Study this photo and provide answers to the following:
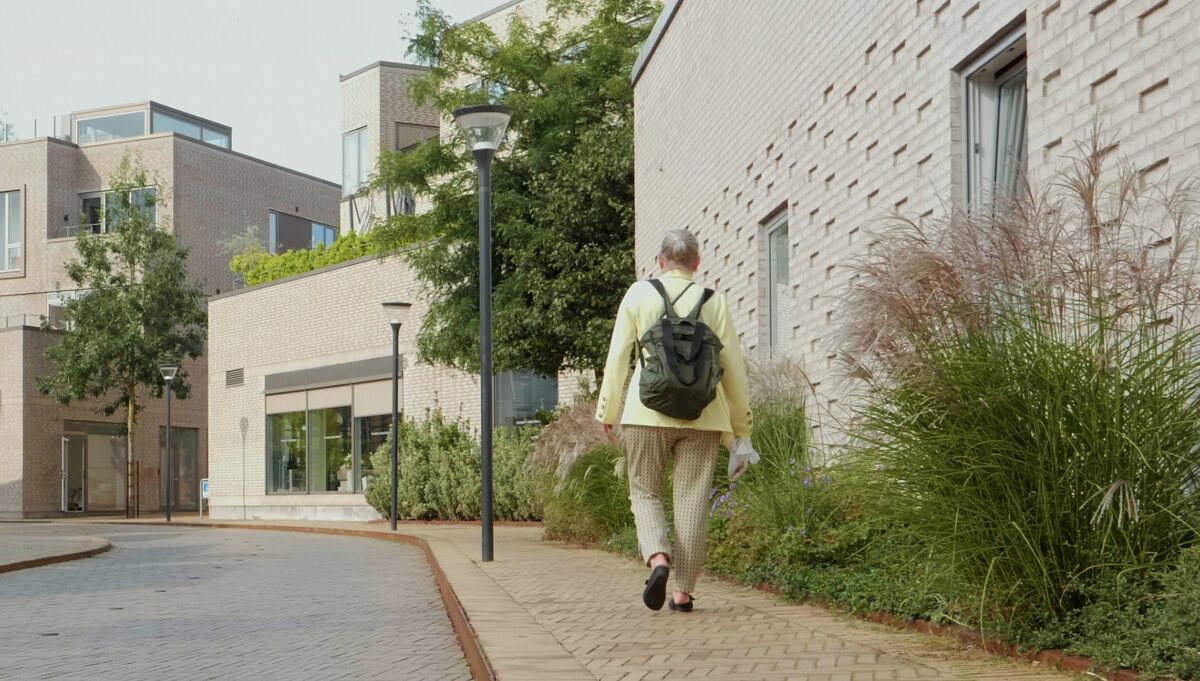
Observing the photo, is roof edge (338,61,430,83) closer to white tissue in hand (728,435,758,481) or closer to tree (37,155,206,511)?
tree (37,155,206,511)

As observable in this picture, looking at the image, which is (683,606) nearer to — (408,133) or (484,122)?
(484,122)

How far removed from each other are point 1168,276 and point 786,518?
343 centimetres

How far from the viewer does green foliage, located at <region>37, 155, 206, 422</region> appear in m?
37.9

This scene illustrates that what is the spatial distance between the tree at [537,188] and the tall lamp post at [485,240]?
24.1 feet

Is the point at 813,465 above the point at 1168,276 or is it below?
below

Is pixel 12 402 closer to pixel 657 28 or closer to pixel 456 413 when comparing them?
pixel 456 413

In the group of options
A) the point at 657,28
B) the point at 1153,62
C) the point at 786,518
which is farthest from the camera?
the point at 657,28

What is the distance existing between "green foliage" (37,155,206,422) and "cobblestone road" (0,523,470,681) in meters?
23.7

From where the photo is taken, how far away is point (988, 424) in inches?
193

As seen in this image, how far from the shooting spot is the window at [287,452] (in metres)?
33.5

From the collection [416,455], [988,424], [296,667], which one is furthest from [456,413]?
[988,424]

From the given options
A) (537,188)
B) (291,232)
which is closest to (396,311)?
(537,188)

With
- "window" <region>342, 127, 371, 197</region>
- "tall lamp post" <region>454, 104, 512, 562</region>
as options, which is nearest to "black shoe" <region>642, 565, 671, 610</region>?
"tall lamp post" <region>454, 104, 512, 562</region>

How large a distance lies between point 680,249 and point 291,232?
4761cm
